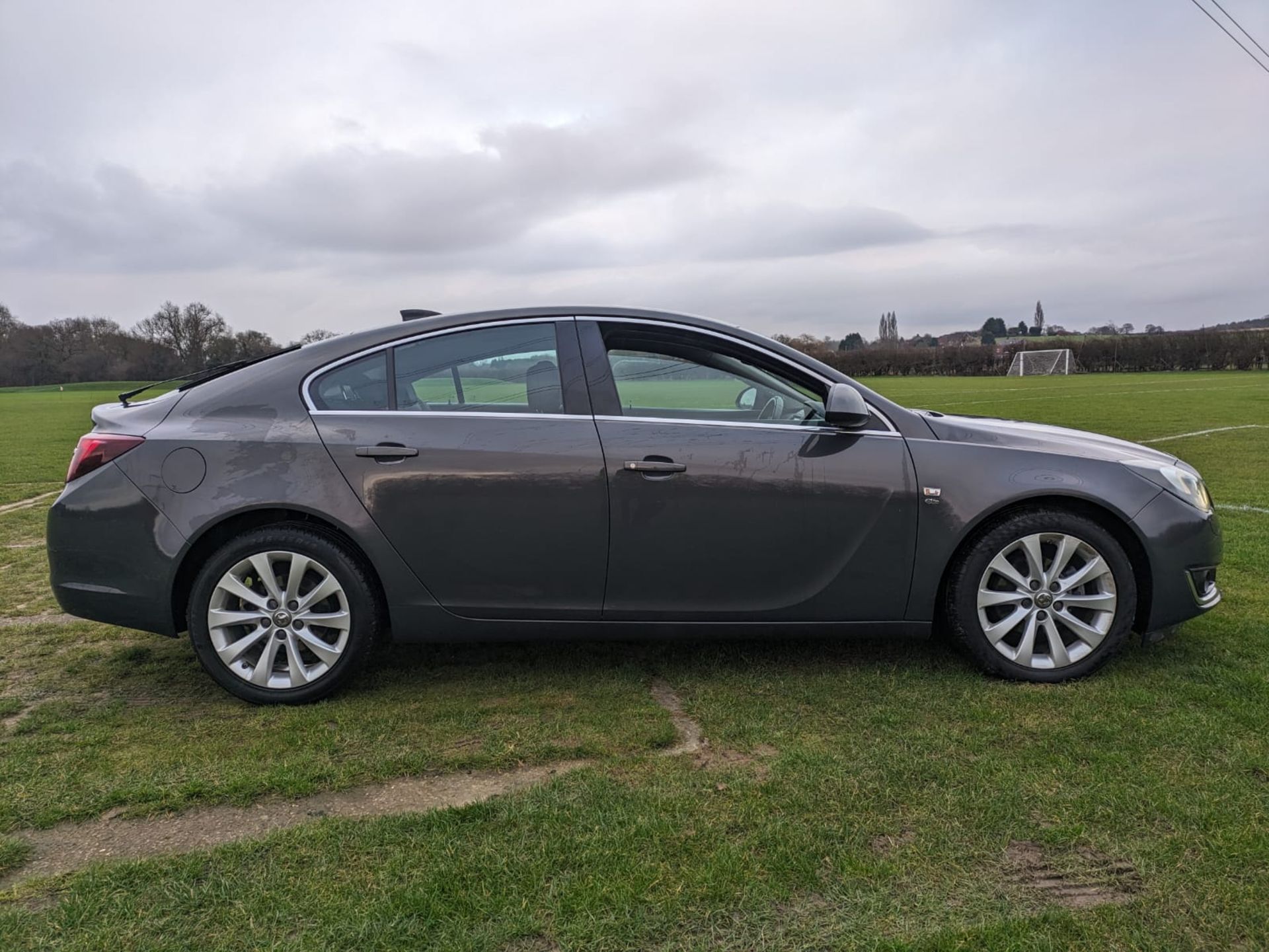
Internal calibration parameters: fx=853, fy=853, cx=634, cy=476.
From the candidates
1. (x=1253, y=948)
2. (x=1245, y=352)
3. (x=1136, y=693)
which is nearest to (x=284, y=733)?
(x=1253, y=948)

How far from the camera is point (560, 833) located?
2336 millimetres

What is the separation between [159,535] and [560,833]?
1983mm

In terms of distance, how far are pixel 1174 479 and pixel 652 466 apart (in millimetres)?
2166

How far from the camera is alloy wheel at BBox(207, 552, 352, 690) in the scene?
10.6 ft

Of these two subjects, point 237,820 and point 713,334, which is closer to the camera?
point 237,820

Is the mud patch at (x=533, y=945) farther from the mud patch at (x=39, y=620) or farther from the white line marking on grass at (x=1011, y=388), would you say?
the white line marking on grass at (x=1011, y=388)

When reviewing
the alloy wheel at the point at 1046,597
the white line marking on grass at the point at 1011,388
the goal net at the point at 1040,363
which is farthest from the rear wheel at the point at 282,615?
the goal net at the point at 1040,363

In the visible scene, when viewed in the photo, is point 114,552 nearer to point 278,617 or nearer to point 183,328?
point 278,617

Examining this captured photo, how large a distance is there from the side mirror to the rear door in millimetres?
912

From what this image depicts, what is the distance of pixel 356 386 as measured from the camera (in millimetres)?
3354

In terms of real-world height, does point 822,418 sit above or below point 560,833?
above

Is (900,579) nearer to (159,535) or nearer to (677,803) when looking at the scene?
(677,803)

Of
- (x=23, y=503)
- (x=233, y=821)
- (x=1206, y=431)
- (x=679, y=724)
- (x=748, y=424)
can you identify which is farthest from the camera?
(x=1206, y=431)

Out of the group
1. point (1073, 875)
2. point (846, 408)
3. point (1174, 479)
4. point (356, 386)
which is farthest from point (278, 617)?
point (1174, 479)
